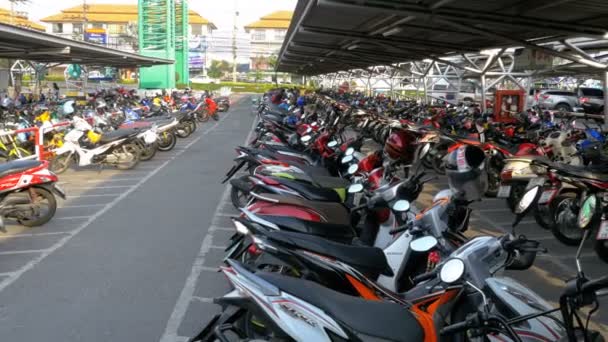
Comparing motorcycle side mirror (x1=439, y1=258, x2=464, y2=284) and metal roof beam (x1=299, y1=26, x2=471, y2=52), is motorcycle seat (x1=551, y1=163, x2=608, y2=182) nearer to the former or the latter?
motorcycle side mirror (x1=439, y1=258, x2=464, y2=284)

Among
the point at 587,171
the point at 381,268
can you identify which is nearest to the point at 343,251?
the point at 381,268

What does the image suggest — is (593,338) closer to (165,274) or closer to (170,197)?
(165,274)

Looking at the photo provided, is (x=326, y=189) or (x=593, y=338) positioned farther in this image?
(x=326, y=189)

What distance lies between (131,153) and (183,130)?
19.2 ft

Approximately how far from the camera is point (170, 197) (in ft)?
28.5

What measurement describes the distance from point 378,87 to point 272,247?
148ft

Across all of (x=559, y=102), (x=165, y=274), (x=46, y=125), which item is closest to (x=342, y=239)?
(x=165, y=274)

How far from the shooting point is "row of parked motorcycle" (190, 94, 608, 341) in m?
2.55

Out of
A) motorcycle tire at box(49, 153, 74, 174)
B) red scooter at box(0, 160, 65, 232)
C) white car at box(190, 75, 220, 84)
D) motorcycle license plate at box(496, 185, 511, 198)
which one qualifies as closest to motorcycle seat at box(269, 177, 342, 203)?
motorcycle license plate at box(496, 185, 511, 198)

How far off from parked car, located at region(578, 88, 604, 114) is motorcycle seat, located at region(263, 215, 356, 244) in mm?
24246

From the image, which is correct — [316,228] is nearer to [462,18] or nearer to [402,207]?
[402,207]

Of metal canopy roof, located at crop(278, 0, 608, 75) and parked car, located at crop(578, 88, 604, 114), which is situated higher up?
metal canopy roof, located at crop(278, 0, 608, 75)

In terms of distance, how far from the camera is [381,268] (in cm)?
379

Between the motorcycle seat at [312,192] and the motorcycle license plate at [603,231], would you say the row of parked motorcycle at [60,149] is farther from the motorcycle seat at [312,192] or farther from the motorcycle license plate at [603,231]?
the motorcycle license plate at [603,231]
